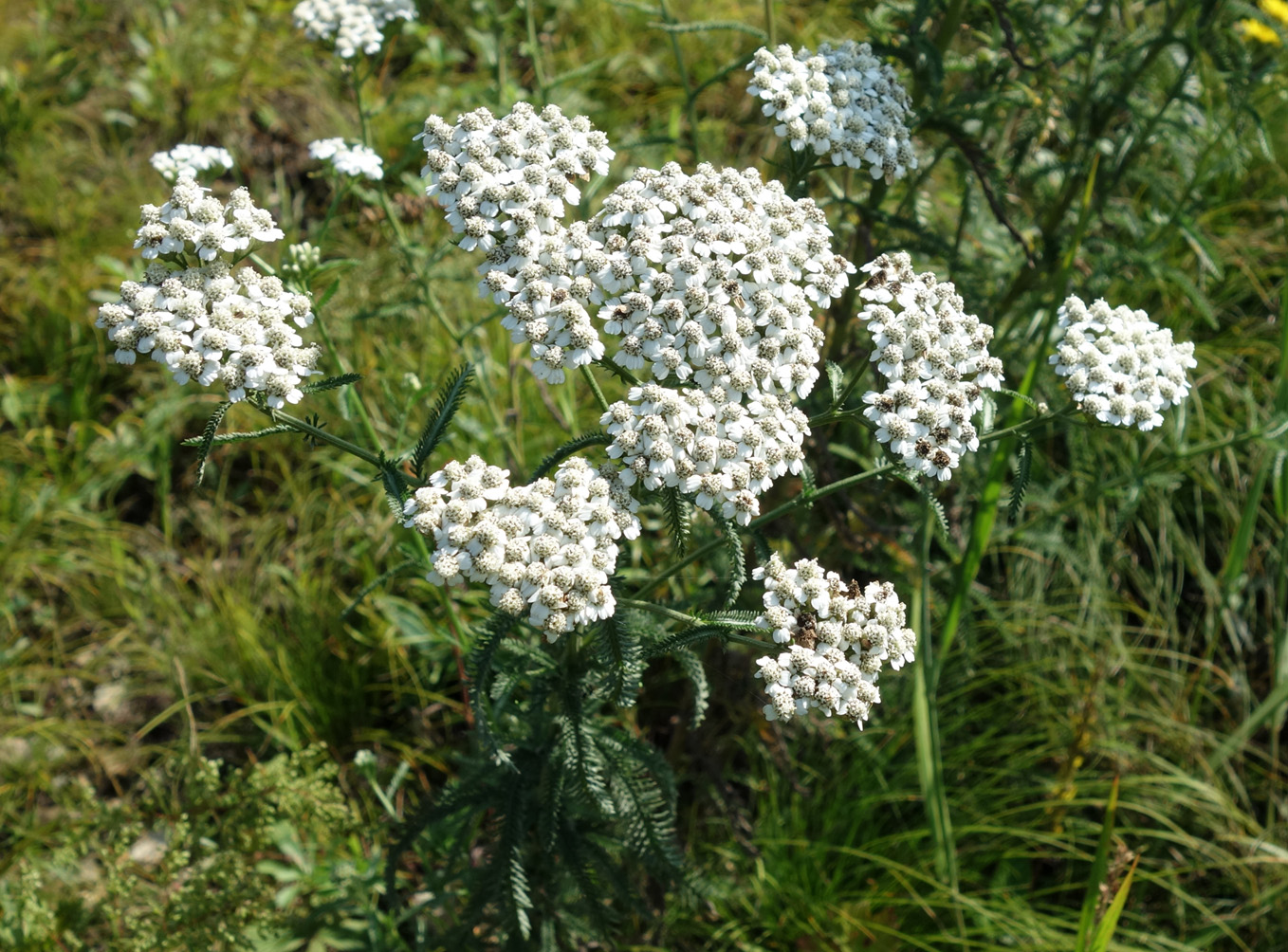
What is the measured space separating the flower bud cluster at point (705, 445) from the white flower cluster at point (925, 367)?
11.3 inches

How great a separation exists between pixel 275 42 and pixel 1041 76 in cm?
517

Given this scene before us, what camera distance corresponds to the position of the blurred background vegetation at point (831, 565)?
11.5ft

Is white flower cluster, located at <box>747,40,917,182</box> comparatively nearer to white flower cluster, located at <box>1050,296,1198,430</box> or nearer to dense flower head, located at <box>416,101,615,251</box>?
dense flower head, located at <box>416,101,615,251</box>

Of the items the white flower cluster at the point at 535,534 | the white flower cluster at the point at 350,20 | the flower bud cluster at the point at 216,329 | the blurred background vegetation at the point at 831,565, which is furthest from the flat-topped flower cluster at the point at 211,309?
the white flower cluster at the point at 350,20

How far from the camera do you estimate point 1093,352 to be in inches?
105

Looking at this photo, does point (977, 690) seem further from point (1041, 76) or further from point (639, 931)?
point (1041, 76)

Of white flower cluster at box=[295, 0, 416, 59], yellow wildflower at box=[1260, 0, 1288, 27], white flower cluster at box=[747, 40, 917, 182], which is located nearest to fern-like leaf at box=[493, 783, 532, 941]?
white flower cluster at box=[747, 40, 917, 182]

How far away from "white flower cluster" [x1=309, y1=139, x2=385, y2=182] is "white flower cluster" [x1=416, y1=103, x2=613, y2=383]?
1.44ft

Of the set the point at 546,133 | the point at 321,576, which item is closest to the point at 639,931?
the point at 321,576

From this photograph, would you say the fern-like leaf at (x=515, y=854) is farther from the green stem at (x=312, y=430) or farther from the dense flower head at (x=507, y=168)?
the dense flower head at (x=507, y=168)

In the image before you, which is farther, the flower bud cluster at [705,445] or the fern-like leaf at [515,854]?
the fern-like leaf at [515,854]

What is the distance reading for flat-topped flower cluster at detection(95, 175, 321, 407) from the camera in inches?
91.7

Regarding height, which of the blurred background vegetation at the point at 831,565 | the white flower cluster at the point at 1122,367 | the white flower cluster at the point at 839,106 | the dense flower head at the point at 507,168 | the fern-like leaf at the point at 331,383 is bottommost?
the blurred background vegetation at the point at 831,565

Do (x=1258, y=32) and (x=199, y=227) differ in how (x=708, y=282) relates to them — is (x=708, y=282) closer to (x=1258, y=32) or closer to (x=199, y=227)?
(x=199, y=227)
